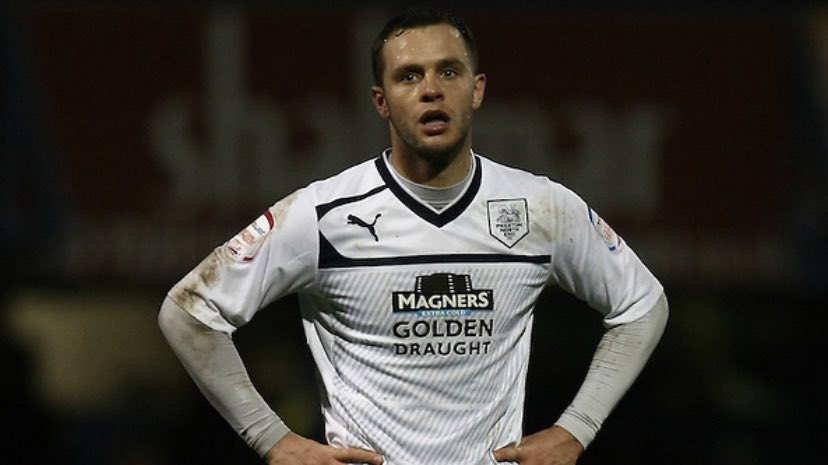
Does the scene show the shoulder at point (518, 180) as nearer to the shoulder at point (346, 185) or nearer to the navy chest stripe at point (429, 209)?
the navy chest stripe at point (429, 209)

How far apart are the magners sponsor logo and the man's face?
1.00 ft

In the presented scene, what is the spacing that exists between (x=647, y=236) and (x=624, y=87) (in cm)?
65

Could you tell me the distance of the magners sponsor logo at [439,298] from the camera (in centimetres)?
441

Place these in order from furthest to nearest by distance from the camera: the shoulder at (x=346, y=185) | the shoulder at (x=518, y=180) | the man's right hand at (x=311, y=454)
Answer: the shoulder at (x=518, y=180), the shoulder at (x=346, y=185), the man's right hand at (x=311, y=454)

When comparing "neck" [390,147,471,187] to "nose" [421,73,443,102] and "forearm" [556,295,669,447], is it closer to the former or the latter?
"nose" [421,73,443,102]

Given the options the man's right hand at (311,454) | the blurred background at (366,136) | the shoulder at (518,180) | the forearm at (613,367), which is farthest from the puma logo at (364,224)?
the blurred background at (366,136)

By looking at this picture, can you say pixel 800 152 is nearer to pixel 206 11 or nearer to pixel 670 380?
pixel 670 380

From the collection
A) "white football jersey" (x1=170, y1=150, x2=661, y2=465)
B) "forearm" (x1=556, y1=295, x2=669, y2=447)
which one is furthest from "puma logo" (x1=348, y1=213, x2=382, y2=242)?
"forearm" (x1=556, y1=295, x2=669, y2=447)

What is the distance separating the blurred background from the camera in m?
7.72

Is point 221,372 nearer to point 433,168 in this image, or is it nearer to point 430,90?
point 433,168

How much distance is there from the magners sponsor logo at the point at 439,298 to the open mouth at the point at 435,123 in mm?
343

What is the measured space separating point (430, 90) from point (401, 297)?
50 cm

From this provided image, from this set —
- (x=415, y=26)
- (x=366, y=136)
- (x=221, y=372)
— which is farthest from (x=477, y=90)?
(x=366, y=136)

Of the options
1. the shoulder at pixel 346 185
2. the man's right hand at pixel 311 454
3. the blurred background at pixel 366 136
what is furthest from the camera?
the blurred background at pixel 366 136
